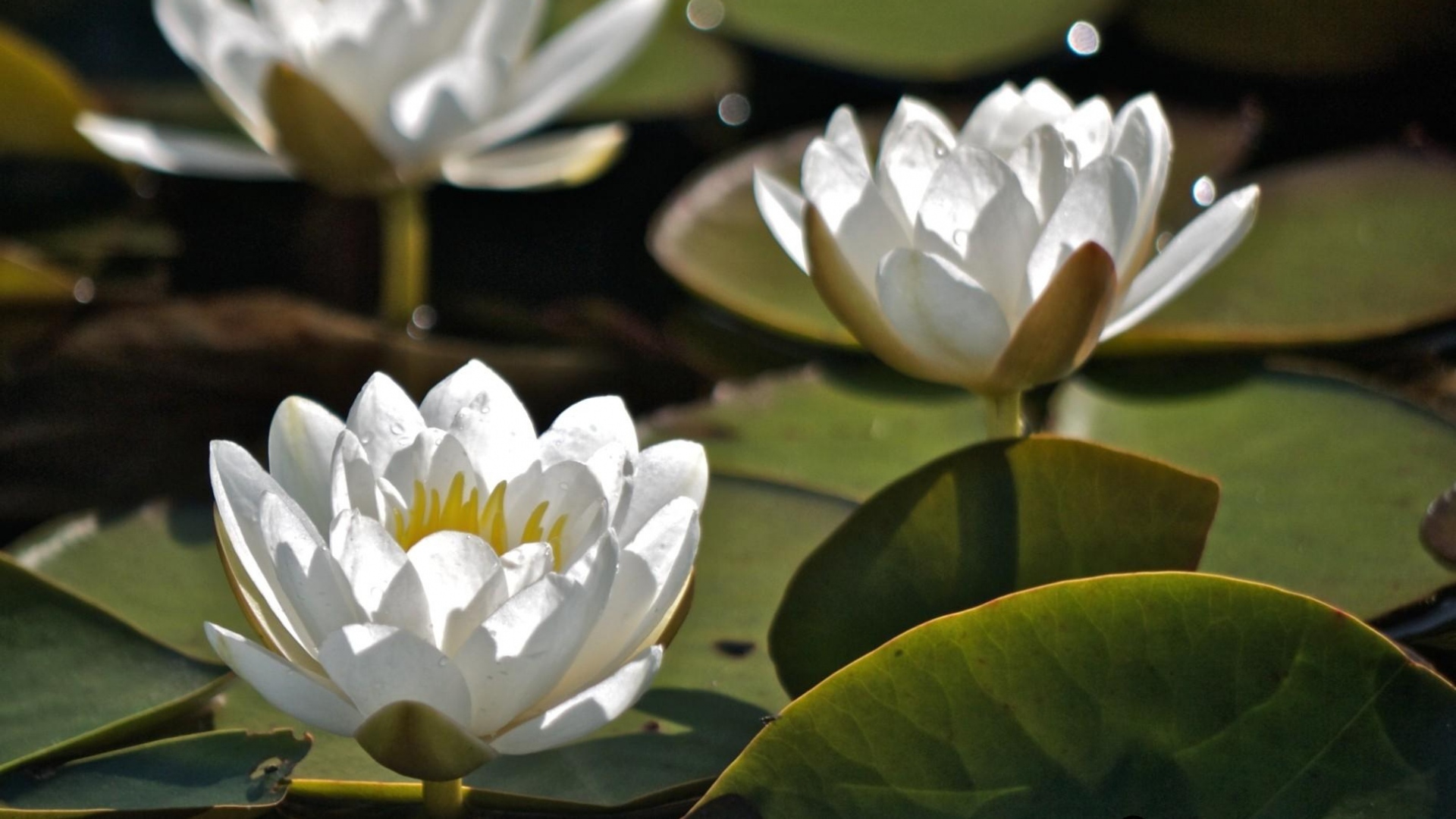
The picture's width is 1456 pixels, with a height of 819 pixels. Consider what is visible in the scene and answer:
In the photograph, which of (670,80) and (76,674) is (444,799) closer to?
(76,674)

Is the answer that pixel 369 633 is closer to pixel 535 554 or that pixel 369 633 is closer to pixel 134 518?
pixel 535 554

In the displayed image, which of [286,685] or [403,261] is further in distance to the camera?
[403,261]

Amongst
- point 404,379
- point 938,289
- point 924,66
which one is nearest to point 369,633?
point 938,289

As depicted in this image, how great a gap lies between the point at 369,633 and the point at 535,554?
0.35 feet

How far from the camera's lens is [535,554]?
768 millimetres

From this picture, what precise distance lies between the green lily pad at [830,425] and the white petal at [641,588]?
51cm

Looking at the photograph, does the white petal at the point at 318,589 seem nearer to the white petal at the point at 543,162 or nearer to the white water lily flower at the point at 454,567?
the white water lily flower at the point at 454,567

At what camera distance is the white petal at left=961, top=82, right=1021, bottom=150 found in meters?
1.06

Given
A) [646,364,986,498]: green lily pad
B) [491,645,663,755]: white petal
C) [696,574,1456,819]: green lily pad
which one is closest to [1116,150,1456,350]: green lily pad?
[646,364,986,498]: green lily pad

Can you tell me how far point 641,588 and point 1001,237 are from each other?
1.26 ft

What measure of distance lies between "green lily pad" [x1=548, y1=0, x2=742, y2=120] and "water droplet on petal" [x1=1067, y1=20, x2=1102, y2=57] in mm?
538

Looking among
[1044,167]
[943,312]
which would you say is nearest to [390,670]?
[943,312]

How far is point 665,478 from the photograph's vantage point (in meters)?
0.87

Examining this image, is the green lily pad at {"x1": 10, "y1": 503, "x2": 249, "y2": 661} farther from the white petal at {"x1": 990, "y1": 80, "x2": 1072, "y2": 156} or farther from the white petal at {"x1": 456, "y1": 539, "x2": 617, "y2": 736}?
the white petal at {"x1": 990, "y1": 80, "x2": 1072, "y2": 156}
